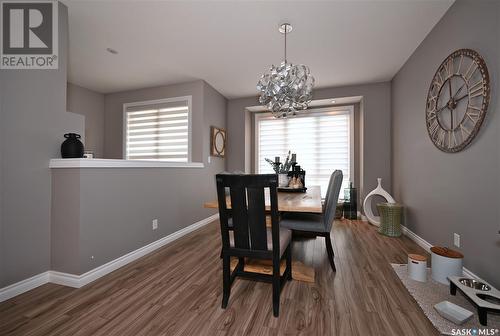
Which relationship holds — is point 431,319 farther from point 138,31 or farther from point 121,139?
point 121,139

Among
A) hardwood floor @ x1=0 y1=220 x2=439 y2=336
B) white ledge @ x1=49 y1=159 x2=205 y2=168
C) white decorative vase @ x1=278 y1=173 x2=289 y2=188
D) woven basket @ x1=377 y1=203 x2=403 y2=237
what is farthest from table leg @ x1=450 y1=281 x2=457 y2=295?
white ledge @ x1=49 y1=159 x2=205 y2=168

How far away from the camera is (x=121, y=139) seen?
14.2ft

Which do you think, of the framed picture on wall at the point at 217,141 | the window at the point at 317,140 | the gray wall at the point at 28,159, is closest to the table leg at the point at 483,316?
the window at the point at 317,140

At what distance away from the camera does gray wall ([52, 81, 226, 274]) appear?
5.80 ft

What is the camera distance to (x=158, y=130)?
13.2 ft

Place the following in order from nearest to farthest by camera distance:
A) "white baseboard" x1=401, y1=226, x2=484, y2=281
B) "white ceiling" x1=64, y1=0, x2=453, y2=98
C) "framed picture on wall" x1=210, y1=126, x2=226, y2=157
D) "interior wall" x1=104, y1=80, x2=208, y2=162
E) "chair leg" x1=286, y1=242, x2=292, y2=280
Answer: "chair leg" x1=286, y1=242, x2=292, y2=280, "white ceiling" x1=64, y1=0, x2=453, y2=98, "white baseboard" x1=401, y1=226, x2=484, y2=281, "interior wall" x1=104, y1=80, x2=208, y2=162, "framed picture on wall" x1=210, y1=126, x2=226, y2=157

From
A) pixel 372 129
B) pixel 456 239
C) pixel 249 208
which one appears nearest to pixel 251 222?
pixel 249 208

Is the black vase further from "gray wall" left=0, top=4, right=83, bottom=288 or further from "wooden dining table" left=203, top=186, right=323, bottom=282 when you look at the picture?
"wooden dining table" left=203, top=186, right=323, bottom=282

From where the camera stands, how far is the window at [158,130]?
387cm

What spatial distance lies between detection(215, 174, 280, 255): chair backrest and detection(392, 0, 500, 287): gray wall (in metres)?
1.72

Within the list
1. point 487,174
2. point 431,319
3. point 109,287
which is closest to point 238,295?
point 109,287

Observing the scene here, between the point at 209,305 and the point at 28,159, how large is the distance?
192cm

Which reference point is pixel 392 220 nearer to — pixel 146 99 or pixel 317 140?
pixel 317 140

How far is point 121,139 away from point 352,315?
4.83 metres
